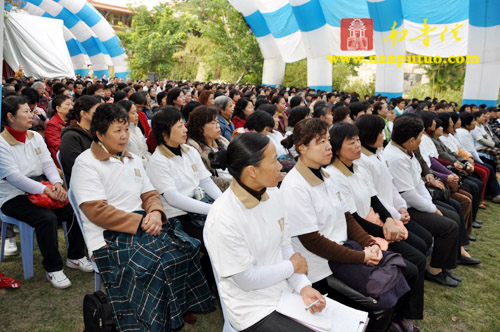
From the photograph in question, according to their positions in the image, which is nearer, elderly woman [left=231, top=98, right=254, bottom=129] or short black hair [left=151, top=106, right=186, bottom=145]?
short black hair [left=151, top=106, right=186, bottom=145]

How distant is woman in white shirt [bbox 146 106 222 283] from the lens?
2.44 meters

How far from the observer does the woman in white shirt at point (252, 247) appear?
150cm

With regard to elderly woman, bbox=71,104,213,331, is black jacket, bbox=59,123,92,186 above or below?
above

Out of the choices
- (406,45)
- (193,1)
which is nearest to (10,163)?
(406,45)

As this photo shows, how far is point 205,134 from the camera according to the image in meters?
3.04

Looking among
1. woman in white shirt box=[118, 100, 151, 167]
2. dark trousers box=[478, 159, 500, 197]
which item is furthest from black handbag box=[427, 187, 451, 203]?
woman in white shirt box=[118, 100, 151, 167]

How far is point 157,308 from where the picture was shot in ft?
6.31

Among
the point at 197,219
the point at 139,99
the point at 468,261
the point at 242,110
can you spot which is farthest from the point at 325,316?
the point at 139,99

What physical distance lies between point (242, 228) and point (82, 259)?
1.89 metres

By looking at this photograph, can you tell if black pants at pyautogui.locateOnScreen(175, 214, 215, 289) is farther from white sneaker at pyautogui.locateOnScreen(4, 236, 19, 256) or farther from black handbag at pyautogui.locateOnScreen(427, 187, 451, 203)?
black handbag at pyautogui.locateOnScreen(427, 187, 451, 203)

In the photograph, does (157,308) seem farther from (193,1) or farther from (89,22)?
(193,1)

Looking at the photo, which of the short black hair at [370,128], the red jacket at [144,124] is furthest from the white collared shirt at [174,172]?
the red jacket at [144,124]

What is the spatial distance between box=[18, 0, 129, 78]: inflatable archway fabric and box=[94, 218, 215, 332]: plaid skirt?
18719 mm

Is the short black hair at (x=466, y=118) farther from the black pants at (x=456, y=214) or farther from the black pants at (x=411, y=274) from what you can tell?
the black pants at (x=411, y=274)
